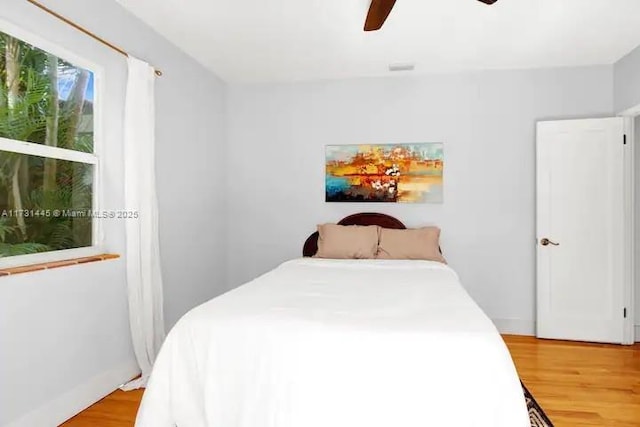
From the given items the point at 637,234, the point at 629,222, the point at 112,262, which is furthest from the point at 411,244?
the point at 112,262

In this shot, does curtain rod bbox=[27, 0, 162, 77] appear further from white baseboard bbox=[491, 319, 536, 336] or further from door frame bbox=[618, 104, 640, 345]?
door frame bbox=[618, 104, 640, 345]

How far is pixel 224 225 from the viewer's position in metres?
4.58

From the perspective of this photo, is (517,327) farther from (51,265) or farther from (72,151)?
(72,151)

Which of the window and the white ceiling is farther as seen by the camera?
the white ceiling

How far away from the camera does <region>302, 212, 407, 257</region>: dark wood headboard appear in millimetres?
4207

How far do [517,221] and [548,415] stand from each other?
211cm

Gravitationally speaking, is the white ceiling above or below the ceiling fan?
above

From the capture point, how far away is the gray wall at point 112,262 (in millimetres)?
2158

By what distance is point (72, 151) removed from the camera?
2.57 m

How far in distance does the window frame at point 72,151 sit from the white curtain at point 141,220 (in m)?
0.16

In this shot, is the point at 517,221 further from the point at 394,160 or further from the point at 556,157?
the point at 394,160

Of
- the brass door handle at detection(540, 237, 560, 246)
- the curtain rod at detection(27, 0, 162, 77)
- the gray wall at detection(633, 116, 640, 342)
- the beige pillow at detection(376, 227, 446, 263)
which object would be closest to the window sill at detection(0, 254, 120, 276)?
the curtain rod at detection(27, 0, 162, 77)

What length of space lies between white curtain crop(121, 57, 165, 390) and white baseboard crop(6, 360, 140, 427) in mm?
97

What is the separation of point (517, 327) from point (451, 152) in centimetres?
181
